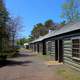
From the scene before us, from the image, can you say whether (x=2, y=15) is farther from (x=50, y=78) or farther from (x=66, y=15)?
(x=66, y=15)

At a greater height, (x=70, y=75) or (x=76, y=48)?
(x=76, y=48)

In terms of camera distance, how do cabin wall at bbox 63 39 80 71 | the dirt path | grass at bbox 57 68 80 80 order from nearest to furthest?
grass at bbox 57 68 80 80
the dirt path
cabin wall at bbox 63 39 80 71

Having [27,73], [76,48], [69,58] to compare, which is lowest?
[27,73]

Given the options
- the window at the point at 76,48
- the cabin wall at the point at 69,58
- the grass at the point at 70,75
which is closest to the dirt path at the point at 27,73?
the grass at the point at 70,75

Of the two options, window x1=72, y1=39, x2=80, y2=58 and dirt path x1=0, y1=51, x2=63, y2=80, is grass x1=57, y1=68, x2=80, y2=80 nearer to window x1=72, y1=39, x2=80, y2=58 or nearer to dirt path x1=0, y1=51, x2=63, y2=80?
dirt path x1=0, y1=51, x2=63, y2=80

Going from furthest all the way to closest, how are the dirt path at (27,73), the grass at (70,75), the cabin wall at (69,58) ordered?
the cabin wall at (69,58) < the dirt path at (27,73) < the grass at (70,75)

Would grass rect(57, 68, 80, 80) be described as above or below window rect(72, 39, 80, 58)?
below

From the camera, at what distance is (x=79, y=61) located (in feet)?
47.2

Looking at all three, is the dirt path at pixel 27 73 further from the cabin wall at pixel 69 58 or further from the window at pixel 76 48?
the window at pixel 76 48

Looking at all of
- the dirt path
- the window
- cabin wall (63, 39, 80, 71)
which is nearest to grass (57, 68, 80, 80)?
the dirt path

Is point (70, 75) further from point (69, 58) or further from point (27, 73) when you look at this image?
point (69, 58)

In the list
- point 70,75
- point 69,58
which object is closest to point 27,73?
point 70,75

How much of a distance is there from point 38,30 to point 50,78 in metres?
93.6

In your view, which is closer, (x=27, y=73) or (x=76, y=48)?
(x=27, y=73)
